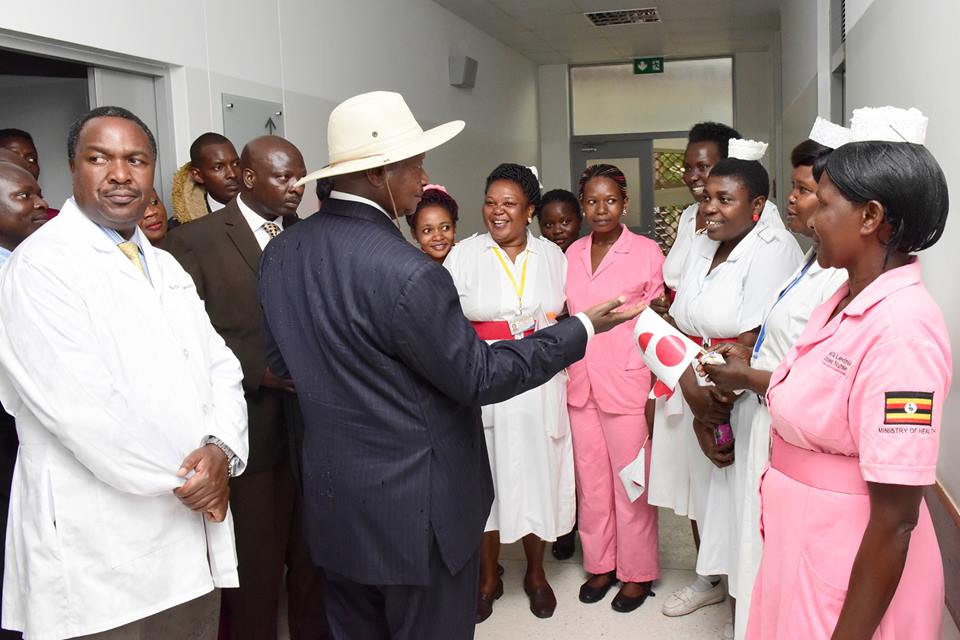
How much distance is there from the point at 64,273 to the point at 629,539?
2416 mm

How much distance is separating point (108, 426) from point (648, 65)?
9.72 metres

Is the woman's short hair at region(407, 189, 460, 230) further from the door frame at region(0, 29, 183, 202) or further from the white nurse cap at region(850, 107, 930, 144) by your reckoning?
the white nurse cap at region(850, 107, 930, 144)

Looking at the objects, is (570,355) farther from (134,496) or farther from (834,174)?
(134,496)

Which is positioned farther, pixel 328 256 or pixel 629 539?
pixel 629 539

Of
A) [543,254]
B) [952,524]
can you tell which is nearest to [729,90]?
[543,254]

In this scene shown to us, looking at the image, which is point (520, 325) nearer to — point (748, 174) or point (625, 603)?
point (748, 174)

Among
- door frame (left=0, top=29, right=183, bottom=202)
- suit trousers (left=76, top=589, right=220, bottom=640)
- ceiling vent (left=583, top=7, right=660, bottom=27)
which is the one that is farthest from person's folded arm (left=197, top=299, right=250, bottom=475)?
ceiling vent (left=583, top=7, right=660, bottom=27)

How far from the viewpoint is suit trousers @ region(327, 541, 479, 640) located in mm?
1836

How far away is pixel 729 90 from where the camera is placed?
34.0 feet

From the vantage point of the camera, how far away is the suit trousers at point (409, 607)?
72.3 inches

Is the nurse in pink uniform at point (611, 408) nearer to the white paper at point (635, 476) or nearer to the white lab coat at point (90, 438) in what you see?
the white paper at point (635, 476)

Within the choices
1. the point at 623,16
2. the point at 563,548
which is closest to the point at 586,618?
the point at 563,548

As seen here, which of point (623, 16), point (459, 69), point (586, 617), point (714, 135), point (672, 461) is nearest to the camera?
point (672, 461)

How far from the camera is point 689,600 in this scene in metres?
3.19
